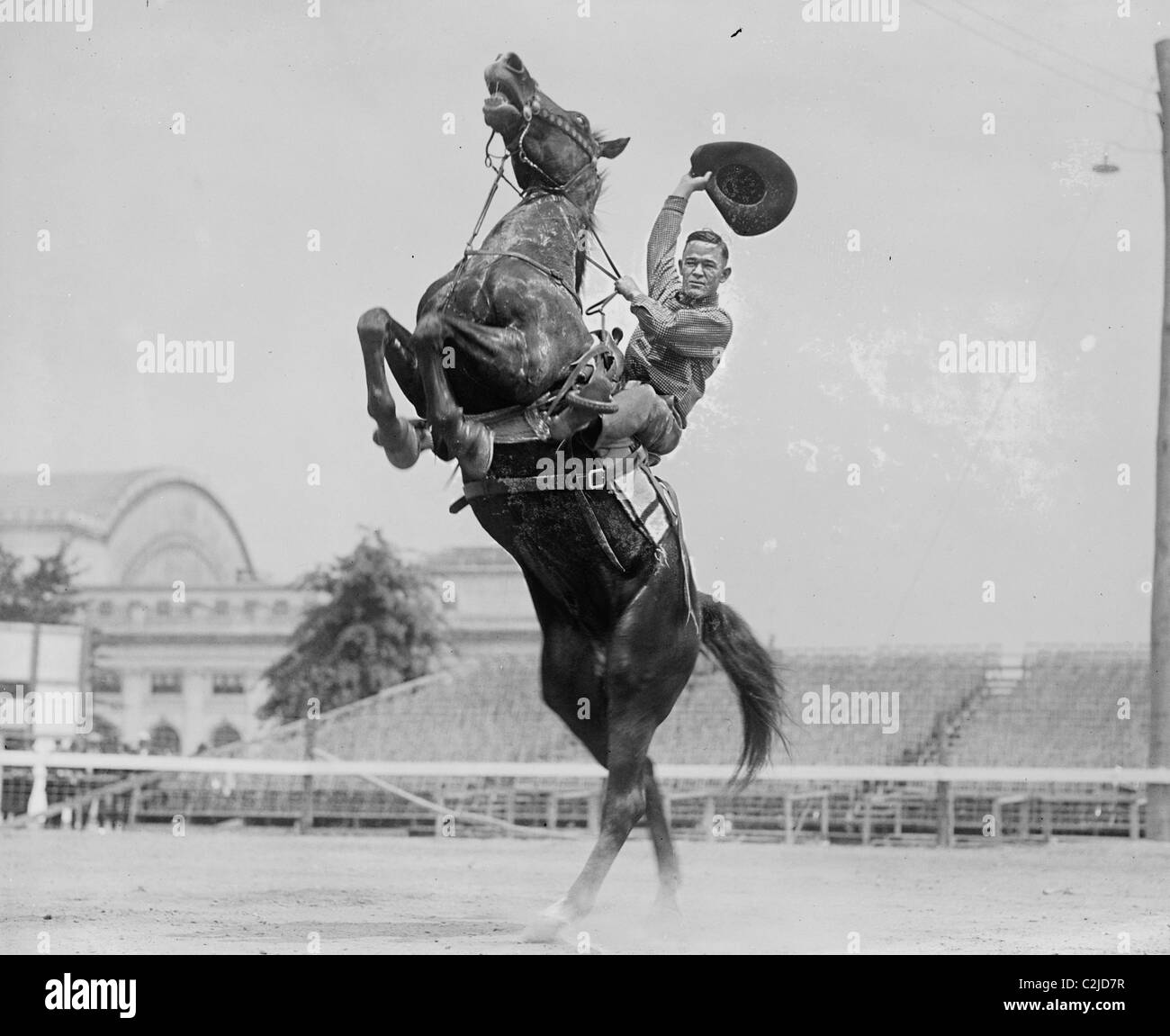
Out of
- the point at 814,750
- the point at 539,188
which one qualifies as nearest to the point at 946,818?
the point at 814,750

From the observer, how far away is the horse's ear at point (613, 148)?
21.8ft

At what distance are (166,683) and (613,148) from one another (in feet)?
99.2

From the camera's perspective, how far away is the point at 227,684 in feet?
116

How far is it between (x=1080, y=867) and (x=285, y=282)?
272 inches

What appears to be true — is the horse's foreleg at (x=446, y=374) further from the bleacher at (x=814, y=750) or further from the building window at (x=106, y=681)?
the building window at (x=106, y=681)

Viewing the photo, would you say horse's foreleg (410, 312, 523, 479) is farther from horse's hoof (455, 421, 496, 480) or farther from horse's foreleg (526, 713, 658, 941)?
horse's foreleg (526, 713, 658, 941)

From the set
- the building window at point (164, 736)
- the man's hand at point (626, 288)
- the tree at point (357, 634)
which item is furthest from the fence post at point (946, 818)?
the building window at point (164, 736)

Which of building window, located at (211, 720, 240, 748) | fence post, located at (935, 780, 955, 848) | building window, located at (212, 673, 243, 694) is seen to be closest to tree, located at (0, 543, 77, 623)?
building window, located at (211, 720, 240, 748)

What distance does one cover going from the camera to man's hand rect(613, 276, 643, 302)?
683 cm

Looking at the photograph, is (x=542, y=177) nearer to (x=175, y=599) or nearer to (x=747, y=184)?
(x=747, y=184)

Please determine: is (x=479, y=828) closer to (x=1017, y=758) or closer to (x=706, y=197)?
(x=1017, y=758)

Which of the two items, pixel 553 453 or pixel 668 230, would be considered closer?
pixel 553 453

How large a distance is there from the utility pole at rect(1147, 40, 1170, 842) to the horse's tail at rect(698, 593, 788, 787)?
25.8ft
